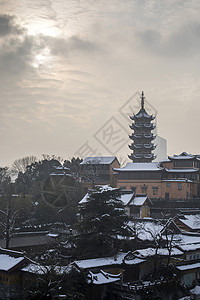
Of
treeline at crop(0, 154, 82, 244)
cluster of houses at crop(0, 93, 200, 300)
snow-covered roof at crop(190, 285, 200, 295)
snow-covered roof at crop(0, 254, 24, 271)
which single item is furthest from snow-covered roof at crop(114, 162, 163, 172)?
snow-covered roof at crop(0, 254, 24, 271)

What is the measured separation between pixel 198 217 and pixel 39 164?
2827 centimetres

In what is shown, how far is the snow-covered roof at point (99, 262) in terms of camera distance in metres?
21.7

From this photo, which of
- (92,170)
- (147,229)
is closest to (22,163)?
(92,170)

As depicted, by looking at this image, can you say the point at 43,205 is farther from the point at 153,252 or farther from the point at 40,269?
the point at 40,269

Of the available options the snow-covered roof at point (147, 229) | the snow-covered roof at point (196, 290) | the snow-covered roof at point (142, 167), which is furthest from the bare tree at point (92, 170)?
the snow-covered roof at point (196, 290)

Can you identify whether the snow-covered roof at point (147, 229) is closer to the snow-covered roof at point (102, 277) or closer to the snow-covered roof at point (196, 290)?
the snow-covered roof at point (196, 290)

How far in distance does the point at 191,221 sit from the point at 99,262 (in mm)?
13552

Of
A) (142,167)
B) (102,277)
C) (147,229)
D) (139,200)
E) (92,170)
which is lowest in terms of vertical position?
(102,277)

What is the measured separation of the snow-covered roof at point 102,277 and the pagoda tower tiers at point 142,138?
37398 mm

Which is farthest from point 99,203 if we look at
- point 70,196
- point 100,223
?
point 70,196

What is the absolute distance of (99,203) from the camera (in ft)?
83.8

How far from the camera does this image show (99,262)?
22.5 meters

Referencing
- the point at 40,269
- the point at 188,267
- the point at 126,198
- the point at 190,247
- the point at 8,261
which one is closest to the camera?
the point at 40,269

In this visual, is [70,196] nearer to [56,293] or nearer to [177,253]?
[177,253]
